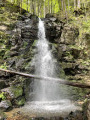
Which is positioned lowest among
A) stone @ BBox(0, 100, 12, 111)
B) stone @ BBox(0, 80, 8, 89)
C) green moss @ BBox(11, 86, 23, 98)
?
stone @ BBox(0, 100, 12, 111)

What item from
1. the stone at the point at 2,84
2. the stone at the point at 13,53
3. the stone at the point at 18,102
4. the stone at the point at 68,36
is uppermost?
the stone at the point at 68,36

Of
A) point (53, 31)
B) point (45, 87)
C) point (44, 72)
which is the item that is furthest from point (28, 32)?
point (45, 87)

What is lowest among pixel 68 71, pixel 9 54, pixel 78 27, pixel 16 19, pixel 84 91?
pixel 84 91

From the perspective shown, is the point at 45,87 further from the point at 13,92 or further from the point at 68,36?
the point at 68,36

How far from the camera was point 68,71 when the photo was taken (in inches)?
463

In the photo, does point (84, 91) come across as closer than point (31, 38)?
Yes

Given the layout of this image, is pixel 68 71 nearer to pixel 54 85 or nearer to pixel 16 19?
pixel 54 85

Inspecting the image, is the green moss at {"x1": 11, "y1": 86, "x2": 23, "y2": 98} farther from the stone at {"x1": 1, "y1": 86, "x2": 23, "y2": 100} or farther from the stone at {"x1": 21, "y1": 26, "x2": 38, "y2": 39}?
the stone at {"x1": 21, "y1": 26, "x2": 38, "y2": 39}

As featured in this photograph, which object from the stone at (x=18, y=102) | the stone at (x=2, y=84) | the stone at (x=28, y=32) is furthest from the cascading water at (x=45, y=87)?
the stone at (x=2, y=84)

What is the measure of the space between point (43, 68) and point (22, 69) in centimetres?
225

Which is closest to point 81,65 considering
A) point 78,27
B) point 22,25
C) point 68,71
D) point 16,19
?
point 68,71

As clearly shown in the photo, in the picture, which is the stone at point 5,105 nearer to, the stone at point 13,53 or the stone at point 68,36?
the stone at point 13,53

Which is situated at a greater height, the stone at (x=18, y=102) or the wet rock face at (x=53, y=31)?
the wet rock face at (x=53, y=31)

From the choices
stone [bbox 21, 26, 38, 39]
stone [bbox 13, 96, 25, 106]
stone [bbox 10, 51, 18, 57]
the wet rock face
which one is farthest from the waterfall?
stone [bbox 10, 51, 18, 57]
